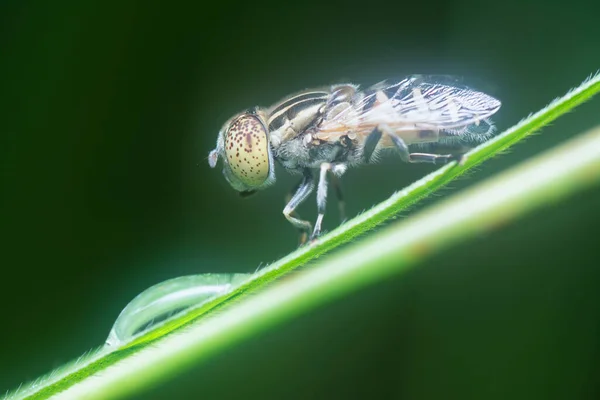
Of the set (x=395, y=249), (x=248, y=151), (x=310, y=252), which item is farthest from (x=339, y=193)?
(x=310, y=252)

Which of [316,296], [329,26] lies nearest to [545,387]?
[316,296]

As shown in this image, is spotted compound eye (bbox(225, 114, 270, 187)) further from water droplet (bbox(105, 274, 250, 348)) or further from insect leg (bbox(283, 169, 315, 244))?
water droplet (bbox(105, 274, 250, 348))

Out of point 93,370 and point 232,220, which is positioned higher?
point 232,220

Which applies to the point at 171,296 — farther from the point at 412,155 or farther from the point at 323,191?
the point at 412,155

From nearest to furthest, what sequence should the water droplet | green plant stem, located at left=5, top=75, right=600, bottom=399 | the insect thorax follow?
green plant stem, located at left=5, top=75, right=600, bottom=399 < the water droplet < the insect thorax

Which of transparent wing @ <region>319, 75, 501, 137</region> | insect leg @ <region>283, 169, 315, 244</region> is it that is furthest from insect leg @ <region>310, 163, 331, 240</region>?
transparent wing @ <region>319, 75, 501, 137</region>

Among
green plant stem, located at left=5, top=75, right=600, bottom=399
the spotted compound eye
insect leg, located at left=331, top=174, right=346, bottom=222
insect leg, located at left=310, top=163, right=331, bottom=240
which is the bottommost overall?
green plant stem, located at left=5, top=75, right=600, bottom=399

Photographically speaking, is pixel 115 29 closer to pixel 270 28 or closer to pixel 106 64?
pixel 106 64
